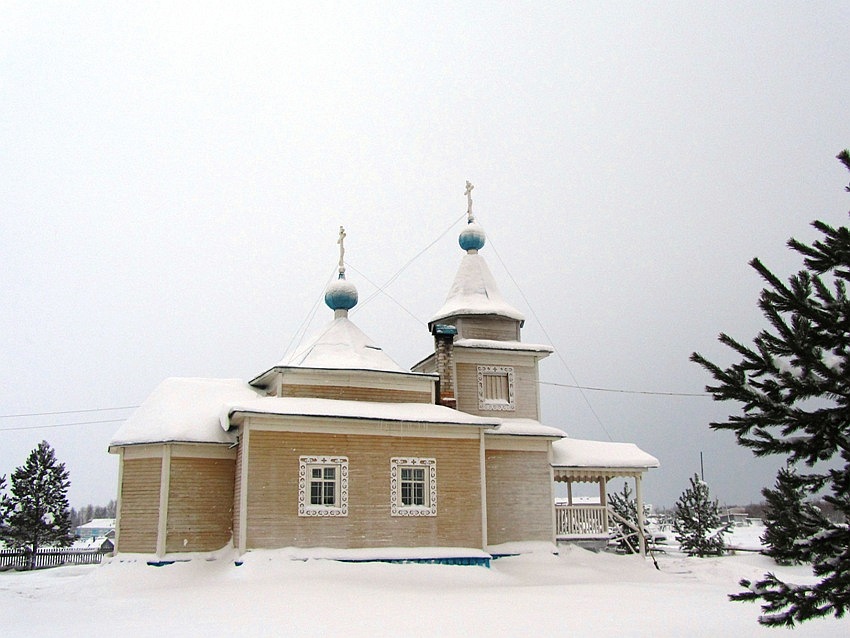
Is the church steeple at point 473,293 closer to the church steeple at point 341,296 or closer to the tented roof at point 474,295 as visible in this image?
the tented roof at point 474,295

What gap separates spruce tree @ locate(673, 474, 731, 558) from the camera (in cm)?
3203

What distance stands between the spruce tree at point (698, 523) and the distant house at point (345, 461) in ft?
39.7

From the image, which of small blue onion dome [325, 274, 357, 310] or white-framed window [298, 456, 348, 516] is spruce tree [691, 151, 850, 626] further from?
small blue onion dome [325, 274, 357, 310]

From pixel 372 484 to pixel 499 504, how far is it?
4663 mm

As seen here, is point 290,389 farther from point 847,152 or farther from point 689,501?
point 689,501

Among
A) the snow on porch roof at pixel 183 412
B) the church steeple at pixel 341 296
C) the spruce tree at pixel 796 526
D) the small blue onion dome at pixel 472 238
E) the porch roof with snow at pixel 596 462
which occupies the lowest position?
the spruce tree at pixel 796 526

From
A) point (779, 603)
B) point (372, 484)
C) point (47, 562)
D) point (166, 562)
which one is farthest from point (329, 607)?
point (47, 562)

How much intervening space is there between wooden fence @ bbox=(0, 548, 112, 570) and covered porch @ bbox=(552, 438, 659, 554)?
16410mm

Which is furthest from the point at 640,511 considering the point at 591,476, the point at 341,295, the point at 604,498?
the point at 341,295

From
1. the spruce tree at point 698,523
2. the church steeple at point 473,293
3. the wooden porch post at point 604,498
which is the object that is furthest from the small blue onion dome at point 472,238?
the spruce tree at point 698,523

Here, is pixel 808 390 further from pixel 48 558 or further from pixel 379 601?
pixel 48 558

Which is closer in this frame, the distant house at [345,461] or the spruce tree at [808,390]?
the spruce tree at [808,390]

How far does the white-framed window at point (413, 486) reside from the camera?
18172 millimetres

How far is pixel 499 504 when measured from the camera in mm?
21016
